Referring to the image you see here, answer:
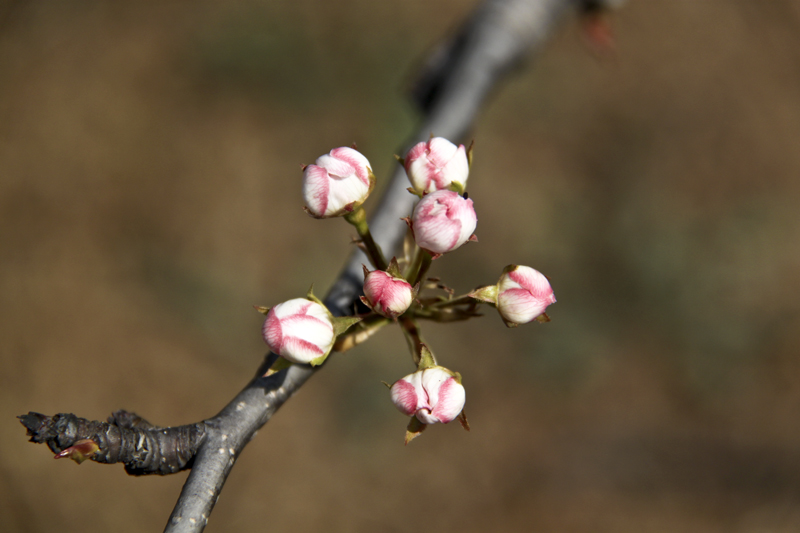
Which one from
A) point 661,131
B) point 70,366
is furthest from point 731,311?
point 70,366

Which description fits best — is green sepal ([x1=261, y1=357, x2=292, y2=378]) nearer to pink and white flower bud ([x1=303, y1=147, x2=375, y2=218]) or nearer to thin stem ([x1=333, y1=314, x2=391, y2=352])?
thin stem ([x1=333, y1=314, x2=391, y2=352])

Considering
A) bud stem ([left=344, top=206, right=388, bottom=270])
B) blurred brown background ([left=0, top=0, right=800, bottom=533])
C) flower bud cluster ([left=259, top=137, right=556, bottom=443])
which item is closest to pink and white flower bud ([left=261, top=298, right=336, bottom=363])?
flower bud cluster ([left=259, top=137, right=556, bottom=443])

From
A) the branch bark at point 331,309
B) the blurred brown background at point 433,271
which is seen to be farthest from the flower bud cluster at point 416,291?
the blurred brown background at point 433,271

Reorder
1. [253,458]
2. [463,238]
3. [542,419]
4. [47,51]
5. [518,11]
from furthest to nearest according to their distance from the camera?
1. [47,51]
2. [542,419]
3. [253,458]
4. [518,11]
5. [463,238]

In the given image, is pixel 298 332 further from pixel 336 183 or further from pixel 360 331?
pixel 336 183

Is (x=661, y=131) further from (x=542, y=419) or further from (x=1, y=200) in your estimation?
(x=1, y=200)

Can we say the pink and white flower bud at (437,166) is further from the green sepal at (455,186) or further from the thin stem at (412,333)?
the thin stem at (412,333)

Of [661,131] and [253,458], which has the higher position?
[661,131]
